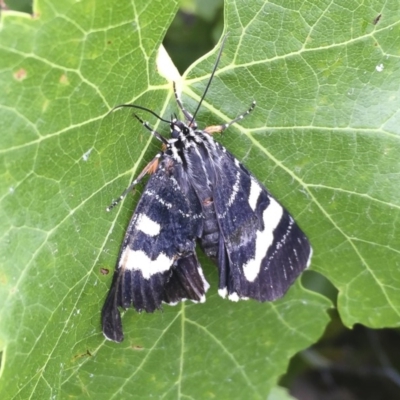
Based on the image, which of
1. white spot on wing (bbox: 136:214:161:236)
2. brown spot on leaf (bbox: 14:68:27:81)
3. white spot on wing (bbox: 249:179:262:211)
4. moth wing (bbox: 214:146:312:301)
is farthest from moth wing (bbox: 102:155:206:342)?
brown spot on leaf (bbox: 14:68:27:81)

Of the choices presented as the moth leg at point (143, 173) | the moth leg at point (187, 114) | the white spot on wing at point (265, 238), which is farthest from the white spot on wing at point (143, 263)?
the moth leg at point (187, 114)

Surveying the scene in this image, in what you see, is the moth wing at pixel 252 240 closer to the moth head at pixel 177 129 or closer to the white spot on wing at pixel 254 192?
the white spot on wing at pixel 254 192

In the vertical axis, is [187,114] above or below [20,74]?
below

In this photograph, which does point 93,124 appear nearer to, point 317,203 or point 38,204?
point 38,204

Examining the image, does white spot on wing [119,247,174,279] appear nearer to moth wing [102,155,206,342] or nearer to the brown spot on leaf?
moth wing [102,155,206,342]

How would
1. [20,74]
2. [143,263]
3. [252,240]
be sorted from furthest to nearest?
[252,240] → [143,263] → [20,74]

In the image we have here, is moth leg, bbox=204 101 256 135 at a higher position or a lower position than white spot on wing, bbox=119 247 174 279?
higher

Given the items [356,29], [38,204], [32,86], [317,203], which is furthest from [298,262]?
[32,86]

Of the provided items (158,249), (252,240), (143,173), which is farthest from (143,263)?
(252,240)

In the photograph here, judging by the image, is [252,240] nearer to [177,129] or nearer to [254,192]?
[254,192]
